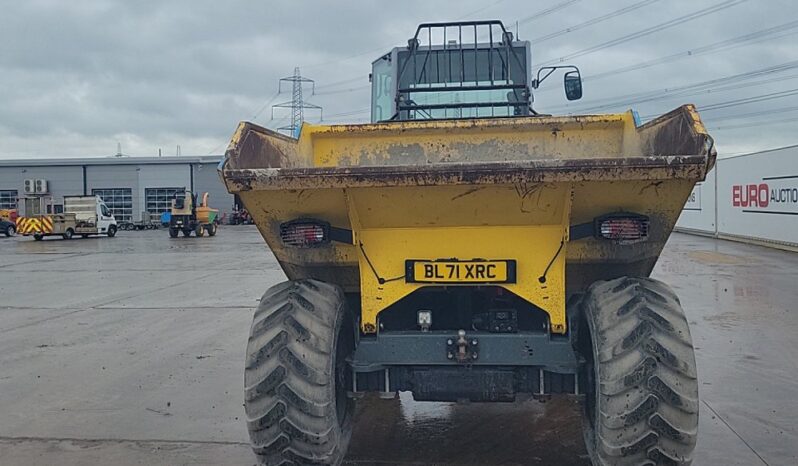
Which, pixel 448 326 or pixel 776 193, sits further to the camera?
pixel 776 193

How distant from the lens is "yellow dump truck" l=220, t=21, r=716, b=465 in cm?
335

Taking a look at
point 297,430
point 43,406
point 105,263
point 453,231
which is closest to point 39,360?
point 43,406

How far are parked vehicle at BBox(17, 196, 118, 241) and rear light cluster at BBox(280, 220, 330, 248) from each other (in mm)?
35346

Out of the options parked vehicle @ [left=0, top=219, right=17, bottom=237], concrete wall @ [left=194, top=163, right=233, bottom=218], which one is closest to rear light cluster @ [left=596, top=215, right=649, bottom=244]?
parked vehicle @ [left=0, top=219, right=17, bottom=237]

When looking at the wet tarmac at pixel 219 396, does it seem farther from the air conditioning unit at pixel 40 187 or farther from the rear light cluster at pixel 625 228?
the air conditioning unit at pixel 40 187

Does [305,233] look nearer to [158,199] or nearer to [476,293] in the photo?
[476,293]

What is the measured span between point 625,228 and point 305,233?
5.46 ft

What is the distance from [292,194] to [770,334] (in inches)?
276

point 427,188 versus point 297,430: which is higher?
point 427,188

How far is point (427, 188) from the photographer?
354 centimetres

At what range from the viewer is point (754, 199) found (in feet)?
74.6

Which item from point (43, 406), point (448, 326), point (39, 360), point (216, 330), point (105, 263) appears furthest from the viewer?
point (105, 263)

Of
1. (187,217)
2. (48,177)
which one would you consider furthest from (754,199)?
(48,177)

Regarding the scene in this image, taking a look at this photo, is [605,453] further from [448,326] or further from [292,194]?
[292,194]
